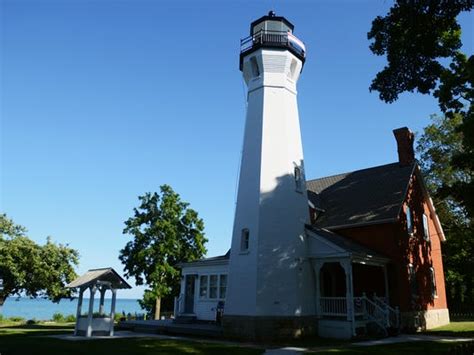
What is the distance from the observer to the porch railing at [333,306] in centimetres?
1609

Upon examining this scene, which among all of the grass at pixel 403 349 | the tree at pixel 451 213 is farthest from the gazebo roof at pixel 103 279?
the tree at pixel 451 213

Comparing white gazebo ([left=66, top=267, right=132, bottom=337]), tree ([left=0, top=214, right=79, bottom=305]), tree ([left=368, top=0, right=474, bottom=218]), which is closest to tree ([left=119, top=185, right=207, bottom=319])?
tree ([left=0, top=214, right=79, bottom=305])

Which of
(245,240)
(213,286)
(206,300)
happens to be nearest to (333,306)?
(245,240)

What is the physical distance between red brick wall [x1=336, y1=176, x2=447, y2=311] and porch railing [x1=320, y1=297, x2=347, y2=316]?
3.27m

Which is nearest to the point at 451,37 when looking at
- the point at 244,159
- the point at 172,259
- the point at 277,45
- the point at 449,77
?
the point at 449,77

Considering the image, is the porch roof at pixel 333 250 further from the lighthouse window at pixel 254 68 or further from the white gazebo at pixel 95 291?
the white gazebo at pixel 95 291

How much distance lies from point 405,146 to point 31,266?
23.6 metres

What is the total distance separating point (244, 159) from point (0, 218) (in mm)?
18207

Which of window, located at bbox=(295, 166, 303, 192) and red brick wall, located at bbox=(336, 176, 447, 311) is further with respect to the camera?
red brick wall, located at bbox=(336, 176, 447, 311)

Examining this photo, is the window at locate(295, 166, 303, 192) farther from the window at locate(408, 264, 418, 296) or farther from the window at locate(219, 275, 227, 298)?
the window at locate(408, 264, 418, 296)

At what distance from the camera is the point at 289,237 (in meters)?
16.5

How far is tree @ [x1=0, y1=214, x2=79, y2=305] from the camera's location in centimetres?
2438

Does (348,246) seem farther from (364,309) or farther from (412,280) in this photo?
(412,280)

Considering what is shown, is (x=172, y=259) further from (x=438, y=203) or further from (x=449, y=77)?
(x=449, y=77)
